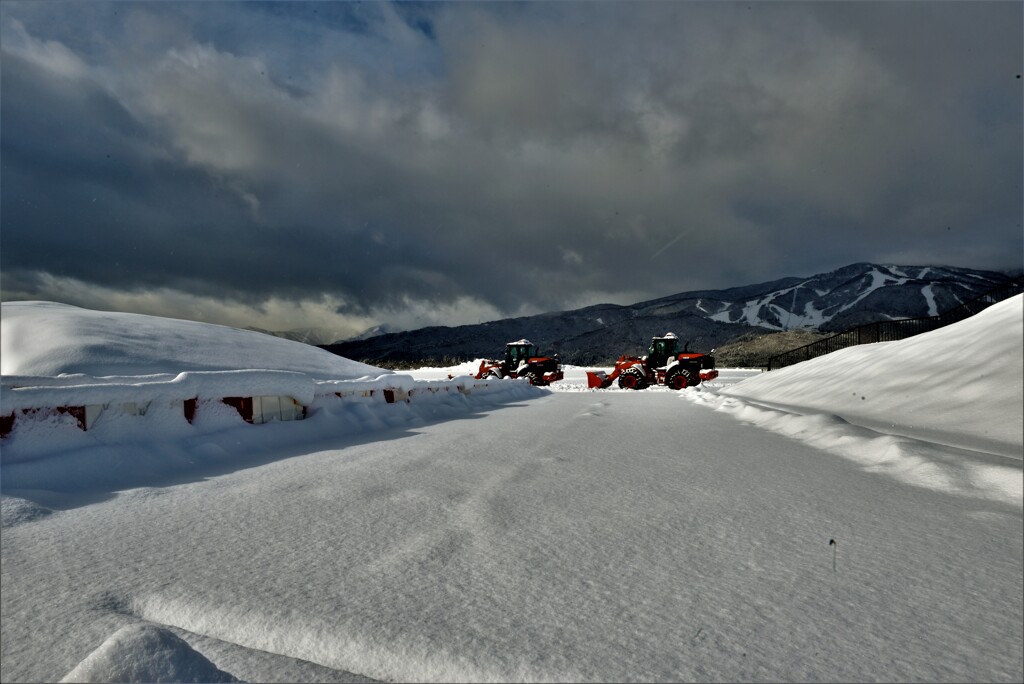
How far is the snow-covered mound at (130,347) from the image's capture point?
7.28 metres

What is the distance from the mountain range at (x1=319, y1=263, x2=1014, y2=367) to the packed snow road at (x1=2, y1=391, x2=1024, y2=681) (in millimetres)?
103295

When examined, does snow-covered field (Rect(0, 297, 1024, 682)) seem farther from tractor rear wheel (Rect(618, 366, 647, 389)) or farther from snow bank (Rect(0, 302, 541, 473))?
tractor rear wheel (Rect(618, 366, 647, 389))

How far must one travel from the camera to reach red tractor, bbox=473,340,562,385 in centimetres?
2384

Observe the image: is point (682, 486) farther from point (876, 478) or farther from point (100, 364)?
point (100, 364)

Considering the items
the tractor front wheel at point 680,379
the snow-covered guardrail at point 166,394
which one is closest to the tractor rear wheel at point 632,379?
the tractor front wheel at point 680,379

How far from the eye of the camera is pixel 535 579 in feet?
5.89

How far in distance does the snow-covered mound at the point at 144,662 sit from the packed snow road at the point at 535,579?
6 cm

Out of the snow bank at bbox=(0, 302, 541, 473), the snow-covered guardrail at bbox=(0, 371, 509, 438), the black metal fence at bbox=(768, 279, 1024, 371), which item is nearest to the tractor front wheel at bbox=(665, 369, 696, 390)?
the black metal fence at bbox=(768, 279, 1024, 371)

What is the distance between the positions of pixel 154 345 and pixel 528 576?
9.91 metres

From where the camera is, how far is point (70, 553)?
6.81 ft

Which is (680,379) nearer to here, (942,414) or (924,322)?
(924,322)

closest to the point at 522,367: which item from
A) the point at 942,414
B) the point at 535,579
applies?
the point at 942,414

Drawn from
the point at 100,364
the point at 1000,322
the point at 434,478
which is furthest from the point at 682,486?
the point at 100,364

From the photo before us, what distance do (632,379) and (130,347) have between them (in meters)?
18.5
